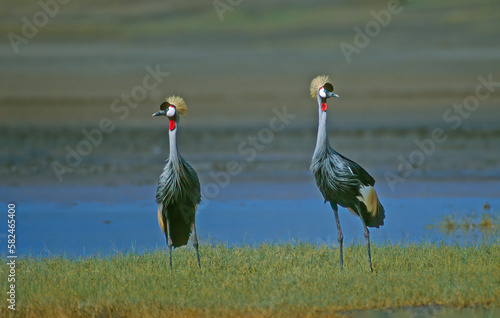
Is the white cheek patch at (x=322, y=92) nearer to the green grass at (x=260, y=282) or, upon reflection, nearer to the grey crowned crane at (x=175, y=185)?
the grey crowned crane at (x=175, y=185)

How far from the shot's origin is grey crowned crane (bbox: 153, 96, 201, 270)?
34.4 feet

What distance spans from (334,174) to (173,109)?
2.27 meters

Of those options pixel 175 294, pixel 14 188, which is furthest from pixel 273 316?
pixel 14 188

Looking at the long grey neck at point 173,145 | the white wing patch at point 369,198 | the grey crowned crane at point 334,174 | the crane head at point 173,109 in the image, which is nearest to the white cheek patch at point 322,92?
the grey crowned crane at point 334,174

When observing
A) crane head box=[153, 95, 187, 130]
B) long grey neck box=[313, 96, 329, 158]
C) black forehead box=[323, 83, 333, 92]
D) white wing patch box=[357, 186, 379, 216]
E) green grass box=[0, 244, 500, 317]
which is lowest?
green grass box=[0, 244, 500, 317]

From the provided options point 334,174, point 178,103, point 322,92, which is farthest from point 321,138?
point 178,103

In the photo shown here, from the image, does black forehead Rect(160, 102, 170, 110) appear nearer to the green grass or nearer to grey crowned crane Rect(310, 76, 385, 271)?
grey crowned crane Rect(310, 76, 385, 271)

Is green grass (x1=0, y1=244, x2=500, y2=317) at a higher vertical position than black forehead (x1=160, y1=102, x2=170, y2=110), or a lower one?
lower

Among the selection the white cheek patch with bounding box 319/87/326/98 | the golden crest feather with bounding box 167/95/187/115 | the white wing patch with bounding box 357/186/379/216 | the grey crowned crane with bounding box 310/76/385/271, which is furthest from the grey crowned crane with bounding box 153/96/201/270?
the white wing patch with bounding box 357/186/379/216

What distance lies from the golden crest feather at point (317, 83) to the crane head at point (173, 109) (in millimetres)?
1751

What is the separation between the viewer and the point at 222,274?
34.2ft

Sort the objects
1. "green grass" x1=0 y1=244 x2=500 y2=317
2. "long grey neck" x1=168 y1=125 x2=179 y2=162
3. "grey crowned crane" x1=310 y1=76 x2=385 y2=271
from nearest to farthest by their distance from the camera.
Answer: "green grass" x1=0 y1=244 x2=500 y2=317 < "long grey neck" x1=168 y1=125 x2=179 y2=162 < "grey crowned crane" x1=310 y1=76 x2=385 y2=271

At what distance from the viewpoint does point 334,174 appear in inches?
419

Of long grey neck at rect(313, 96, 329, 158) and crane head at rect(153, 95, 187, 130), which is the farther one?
long grey neck at rect(313, 96, 329, 158)
